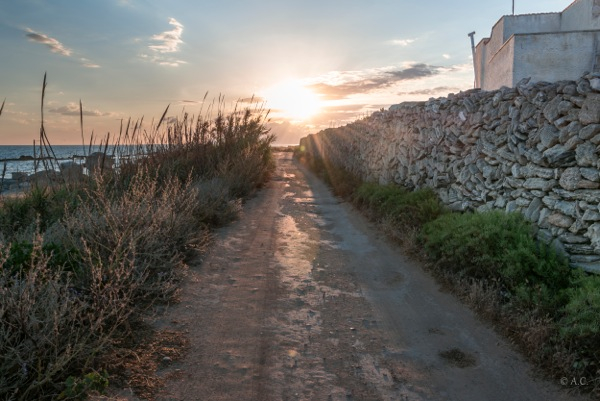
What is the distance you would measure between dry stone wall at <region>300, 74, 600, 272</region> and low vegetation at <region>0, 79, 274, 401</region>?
4.60 metres

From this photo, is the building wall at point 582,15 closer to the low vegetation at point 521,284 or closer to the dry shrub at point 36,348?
the low vegetation at point 521,284

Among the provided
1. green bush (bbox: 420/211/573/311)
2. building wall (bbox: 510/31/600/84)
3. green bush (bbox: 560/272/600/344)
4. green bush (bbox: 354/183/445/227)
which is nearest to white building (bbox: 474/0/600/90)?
building wall (bbox: 510/31/600/84)

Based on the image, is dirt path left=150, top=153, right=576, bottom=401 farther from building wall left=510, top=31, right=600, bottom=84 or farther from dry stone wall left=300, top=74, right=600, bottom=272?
building wall left=510, top=31, right=600, bottom=84

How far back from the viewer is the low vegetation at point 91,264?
2975mm

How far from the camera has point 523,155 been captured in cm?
609

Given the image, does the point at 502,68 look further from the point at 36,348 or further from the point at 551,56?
the point at 36,348

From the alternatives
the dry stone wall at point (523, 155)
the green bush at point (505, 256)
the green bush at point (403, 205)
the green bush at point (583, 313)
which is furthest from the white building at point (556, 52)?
the green bush at point (583, 313)

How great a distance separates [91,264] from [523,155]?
566 centimetres

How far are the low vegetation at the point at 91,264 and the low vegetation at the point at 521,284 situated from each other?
360cm

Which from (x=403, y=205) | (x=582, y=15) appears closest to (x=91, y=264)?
(x=403, y=205)

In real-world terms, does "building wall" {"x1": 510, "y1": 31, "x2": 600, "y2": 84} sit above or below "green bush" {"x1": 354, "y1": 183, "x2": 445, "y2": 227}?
above

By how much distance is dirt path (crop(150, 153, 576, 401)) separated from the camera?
352 cm

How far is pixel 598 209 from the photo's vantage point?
15.9 feet

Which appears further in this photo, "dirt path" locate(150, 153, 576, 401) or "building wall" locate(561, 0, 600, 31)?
"building wall" locate(561, 0, 600, 31)
